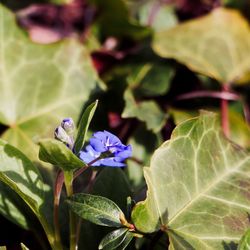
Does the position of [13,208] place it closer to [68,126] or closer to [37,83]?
[68,126]

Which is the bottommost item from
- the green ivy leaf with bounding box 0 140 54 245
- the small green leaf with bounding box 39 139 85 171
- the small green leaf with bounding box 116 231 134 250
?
the small green leaf with bounding box 116 231 134 250

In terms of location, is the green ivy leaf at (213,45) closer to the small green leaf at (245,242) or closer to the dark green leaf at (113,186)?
the dark green leaf at (113,186)

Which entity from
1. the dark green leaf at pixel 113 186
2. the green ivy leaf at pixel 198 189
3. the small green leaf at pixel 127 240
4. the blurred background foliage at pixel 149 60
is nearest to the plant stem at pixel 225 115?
the blurred background foliage at pixel 149 60

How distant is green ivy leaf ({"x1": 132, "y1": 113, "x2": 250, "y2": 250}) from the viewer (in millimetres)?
803

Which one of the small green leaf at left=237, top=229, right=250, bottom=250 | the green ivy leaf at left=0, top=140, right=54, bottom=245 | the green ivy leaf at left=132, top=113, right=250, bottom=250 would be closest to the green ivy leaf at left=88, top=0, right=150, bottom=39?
the green ivy leaf at left=132, top=113, right=250, bottom=250

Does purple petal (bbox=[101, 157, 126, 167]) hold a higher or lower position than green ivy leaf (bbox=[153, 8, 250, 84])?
higher

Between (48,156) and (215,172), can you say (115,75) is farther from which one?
(48,156)

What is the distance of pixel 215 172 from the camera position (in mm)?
906

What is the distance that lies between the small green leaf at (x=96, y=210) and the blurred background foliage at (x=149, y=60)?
222mm

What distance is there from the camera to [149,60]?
1276 millimetres

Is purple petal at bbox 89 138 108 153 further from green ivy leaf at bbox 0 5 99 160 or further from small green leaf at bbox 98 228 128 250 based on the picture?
green ivy leaf at bbox 0 5 99 160

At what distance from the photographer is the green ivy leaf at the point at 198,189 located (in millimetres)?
803

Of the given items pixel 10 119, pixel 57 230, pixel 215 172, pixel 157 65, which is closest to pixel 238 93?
pixel 157 65

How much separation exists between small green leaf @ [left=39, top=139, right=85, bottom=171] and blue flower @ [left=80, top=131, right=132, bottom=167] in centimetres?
5
